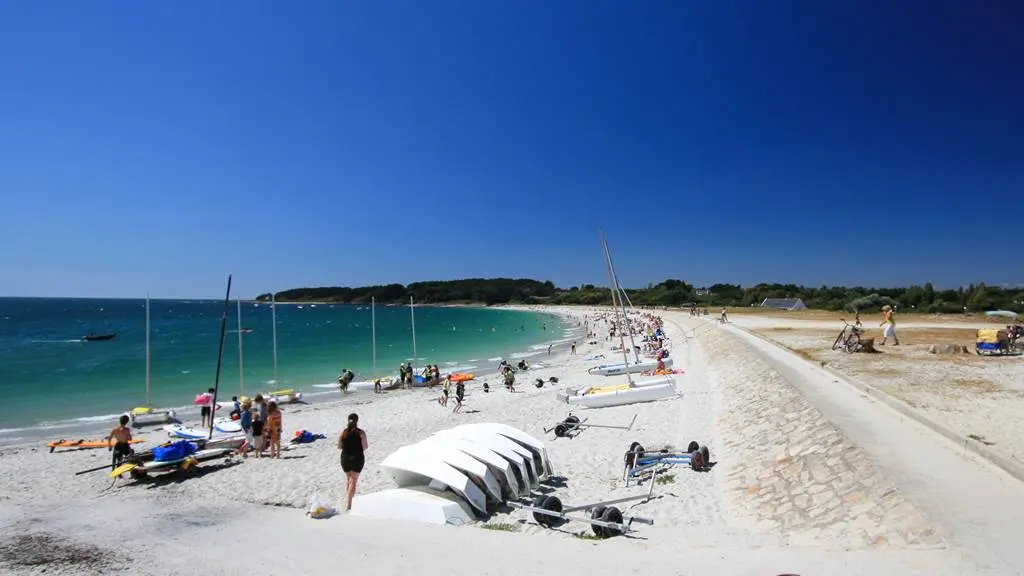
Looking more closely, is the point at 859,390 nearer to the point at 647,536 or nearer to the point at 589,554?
the point at 647,536

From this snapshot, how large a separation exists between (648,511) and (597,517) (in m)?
1.54

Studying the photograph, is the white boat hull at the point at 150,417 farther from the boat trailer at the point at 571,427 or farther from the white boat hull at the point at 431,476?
the white boat hull at the point at 431,476

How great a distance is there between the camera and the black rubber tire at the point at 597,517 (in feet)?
22.7

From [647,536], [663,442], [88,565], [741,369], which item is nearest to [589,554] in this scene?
[647,536]

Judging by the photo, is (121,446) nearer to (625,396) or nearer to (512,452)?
(512,452)

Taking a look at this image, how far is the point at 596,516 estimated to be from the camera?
750 cm

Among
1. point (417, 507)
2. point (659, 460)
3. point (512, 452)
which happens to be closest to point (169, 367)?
point (512, 452)

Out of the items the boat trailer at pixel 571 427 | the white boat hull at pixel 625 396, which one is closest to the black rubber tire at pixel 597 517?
the boat trailer at pixel 571 427

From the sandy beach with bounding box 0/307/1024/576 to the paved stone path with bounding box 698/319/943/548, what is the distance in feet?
0.11

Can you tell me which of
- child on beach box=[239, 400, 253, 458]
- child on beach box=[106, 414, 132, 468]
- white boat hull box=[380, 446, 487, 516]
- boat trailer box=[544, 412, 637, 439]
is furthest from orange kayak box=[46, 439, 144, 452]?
boat trailer box=[544, 412, 637, 439]

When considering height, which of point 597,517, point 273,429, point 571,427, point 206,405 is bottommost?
point 571,427

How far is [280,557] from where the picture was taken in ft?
21.3

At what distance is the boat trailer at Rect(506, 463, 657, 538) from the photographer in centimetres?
694

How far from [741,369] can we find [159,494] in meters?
19.9
